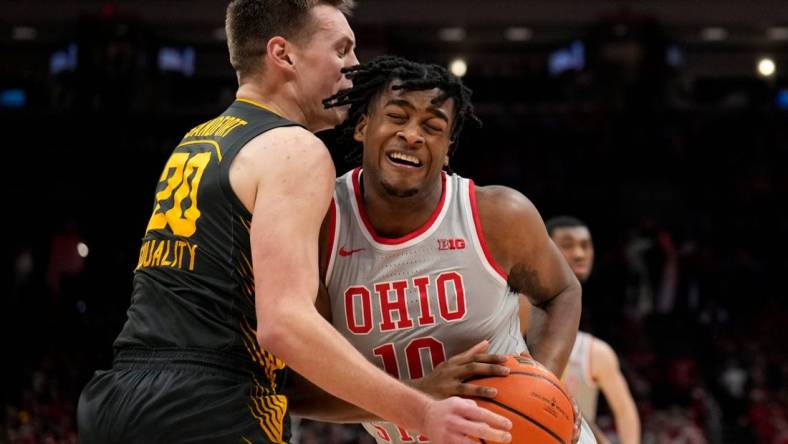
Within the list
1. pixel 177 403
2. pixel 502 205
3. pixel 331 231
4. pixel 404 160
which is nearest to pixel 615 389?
pixel 502 205

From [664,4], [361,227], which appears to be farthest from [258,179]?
[664,4]

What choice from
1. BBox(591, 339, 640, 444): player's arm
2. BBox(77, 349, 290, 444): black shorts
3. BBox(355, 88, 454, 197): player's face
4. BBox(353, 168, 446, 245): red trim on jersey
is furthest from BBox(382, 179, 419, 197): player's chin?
BBox(591, 339, 640, 444): player's arm

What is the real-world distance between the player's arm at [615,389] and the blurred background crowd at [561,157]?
4389 mm

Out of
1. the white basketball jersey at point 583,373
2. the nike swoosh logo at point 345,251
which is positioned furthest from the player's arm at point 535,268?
the white basketball jersey at point 583,373

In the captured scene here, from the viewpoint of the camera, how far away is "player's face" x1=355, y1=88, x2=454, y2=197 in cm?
297

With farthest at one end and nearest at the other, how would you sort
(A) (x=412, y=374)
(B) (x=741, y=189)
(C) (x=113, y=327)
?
1. (B) (x=741, y=189)
2. (C) (x=113, y=327)
3. (A) (x=412, y=374)

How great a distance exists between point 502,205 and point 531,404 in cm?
79

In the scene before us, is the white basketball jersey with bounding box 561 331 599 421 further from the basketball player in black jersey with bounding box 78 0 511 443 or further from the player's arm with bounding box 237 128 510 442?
the player's arm with bounding box 237 128 510 442

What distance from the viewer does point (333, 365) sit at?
2.27 m

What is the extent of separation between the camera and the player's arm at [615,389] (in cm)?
601

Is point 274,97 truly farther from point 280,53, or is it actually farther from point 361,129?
point 361,129

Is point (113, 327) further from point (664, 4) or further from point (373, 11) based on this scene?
point (664, 4)

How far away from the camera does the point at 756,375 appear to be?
12.1 meters

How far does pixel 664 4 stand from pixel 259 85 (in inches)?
583
